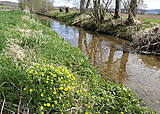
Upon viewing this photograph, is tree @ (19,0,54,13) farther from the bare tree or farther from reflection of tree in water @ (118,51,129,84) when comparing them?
reflection of tree in water @ (118,51,129,84)

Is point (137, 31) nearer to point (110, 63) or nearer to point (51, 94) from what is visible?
point (110, 63)

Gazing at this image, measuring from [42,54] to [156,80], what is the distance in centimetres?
448

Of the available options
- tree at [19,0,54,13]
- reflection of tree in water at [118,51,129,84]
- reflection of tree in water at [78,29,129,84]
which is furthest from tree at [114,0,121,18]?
tree at [19,0,54,13]

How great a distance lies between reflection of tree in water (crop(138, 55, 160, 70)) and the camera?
5.94 metres

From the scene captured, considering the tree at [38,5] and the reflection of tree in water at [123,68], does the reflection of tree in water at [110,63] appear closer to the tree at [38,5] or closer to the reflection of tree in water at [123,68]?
the reflection of tree in water at [123,68]

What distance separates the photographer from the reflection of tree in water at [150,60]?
234 inches

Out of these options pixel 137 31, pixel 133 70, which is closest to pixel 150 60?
pixel 133 70

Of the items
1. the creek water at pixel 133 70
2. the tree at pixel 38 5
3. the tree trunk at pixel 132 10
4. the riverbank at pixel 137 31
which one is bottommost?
the creek water at pixel 133 70

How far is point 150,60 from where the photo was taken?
6.45 meters

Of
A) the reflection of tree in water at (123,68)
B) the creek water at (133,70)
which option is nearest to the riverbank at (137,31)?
the creek water at (133,70)

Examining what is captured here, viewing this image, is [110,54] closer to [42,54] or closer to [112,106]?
[42,54]

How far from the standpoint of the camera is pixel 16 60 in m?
3.81

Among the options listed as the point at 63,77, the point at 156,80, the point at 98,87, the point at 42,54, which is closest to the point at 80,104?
the point at 63,77

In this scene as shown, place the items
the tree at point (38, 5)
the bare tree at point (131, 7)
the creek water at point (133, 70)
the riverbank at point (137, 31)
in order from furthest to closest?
1. the tree at point (38, 5)
2. the bare tree at point (131, 7)
3. the riverbank at point (137, 31)
4. the creek water at point (133, 70)
